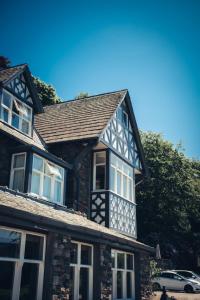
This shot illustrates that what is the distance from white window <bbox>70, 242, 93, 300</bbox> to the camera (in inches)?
465

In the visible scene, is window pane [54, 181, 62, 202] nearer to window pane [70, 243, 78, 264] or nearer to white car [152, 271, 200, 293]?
window pane [70, 243, 78, 264]

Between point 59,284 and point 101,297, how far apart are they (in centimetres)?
304

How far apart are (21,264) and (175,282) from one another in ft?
57.4

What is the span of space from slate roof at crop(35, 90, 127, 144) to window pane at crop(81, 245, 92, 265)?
17.2 ft

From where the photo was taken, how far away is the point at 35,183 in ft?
42.4

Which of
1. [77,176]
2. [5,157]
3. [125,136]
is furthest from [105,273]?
[125,136]

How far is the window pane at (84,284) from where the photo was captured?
477 inches

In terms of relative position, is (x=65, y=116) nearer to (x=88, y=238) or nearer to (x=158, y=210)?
(x=88, y=238)

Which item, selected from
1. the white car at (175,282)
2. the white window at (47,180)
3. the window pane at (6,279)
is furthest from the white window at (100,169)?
the white car at (175,282)

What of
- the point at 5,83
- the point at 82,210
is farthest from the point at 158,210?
the point at 5,83

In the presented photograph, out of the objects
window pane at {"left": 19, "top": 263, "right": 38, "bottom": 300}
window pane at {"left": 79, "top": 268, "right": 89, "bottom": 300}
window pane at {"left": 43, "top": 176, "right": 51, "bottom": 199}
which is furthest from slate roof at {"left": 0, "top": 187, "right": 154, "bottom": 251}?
window pane at {"left": 79, "top": 268, "right": 89, "bottom": 300}

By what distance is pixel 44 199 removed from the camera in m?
12.9

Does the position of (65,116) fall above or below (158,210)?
above

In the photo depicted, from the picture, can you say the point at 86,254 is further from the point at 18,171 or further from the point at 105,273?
the point at 18,171
